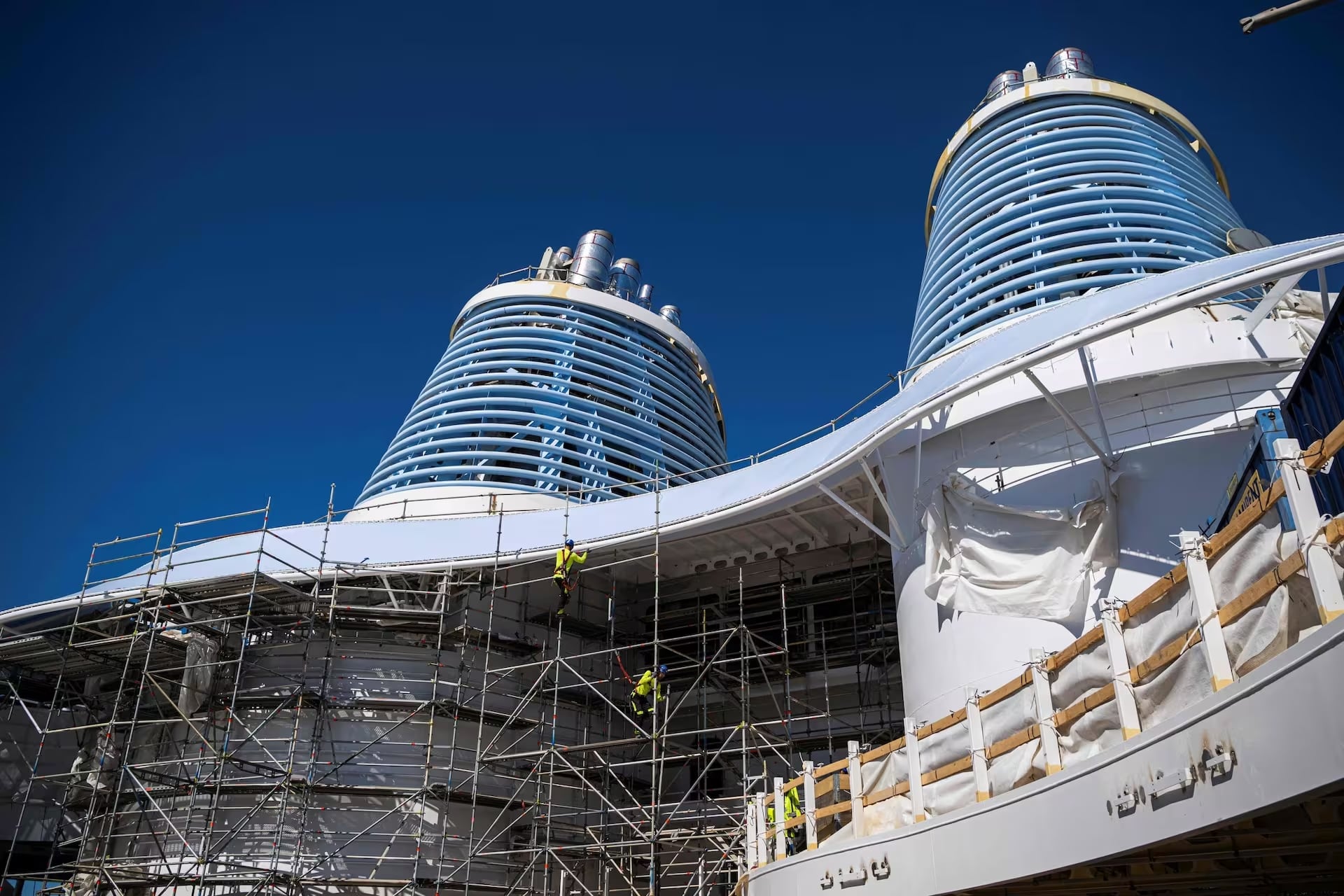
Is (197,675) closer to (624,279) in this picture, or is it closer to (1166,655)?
(1166,655)

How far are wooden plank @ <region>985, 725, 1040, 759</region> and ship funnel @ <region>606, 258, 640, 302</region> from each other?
31.2 meters

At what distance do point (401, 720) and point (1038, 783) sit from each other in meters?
15.0

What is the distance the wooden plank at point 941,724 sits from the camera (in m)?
7.07

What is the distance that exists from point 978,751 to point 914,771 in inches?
34.7

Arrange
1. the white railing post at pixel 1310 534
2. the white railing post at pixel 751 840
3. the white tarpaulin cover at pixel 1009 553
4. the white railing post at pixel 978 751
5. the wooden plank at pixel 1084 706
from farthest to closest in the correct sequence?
1. the white tarpaulin cover at pixel 1009 553
2. the white railing post at pixel 751 840
3. the white railing post at pixel 978 751
4. the wooden plank at pixel 1084 706
5. the white railing post at pixel 1310 534

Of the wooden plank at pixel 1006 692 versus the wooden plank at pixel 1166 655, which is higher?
the wooden plank at pixel 1006 692

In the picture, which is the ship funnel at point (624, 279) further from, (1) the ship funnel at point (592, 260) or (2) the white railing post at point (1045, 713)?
(2) the white railing post at point (1045, 713)

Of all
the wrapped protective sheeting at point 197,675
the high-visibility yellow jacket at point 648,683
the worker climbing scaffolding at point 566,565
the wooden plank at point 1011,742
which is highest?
the worker climbing scaffolding at point 566,565

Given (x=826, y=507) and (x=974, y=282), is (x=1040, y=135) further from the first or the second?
(x=826, y=507)

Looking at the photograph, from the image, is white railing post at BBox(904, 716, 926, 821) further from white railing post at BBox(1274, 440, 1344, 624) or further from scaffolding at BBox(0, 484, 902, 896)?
scaffolding at BBox(0, 484, 902, 896)

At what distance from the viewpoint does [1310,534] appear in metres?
3.68

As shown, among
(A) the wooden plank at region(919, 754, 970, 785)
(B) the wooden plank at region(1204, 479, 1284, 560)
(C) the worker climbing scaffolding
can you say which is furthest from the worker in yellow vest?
(C) the worker climbing scaffolding

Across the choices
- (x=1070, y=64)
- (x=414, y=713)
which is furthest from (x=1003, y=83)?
(x=414, y=713)

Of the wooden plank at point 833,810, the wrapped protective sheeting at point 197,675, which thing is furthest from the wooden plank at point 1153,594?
the wrapped protective sheeting at point 197,675
